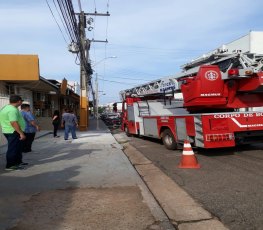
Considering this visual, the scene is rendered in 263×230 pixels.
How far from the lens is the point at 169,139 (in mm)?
14719

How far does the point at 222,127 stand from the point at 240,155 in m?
1.19

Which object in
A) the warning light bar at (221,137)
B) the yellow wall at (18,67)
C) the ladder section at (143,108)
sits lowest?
the warning light bar at (221,137)

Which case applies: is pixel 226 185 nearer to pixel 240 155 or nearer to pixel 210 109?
pixel 240 155

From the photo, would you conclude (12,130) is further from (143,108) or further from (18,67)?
(143,108)

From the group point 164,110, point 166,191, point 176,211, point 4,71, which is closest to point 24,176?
point 166,191

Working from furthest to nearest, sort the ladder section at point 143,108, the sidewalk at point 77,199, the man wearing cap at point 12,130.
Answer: the ladder section at point 143,108, the man wearing cap at point 12,130, the sidewalk at point 77,199

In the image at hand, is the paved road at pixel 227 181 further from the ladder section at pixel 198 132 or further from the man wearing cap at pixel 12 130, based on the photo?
the man wearing cap at pixel 12 130

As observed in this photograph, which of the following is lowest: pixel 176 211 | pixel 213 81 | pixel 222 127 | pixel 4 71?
pixel 176 211

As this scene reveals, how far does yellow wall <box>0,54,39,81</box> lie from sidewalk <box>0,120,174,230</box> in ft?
30.1

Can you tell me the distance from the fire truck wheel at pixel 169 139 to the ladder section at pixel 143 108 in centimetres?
400

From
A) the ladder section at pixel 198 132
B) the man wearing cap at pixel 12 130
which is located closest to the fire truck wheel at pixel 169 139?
the ladder section at pixel 198 132

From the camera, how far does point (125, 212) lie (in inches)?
232

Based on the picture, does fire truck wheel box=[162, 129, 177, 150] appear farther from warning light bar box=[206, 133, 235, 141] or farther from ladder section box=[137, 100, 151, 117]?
ladder section box=[137, 100, 151, 117]

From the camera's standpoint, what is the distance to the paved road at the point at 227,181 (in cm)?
588
